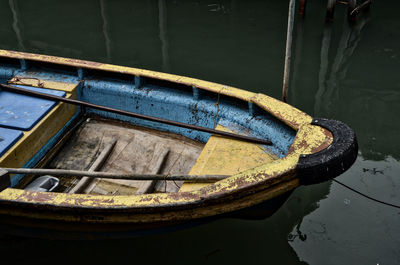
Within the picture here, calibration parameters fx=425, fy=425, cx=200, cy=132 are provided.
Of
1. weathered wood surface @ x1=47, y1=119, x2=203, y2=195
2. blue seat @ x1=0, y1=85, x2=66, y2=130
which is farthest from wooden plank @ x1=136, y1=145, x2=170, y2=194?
blue seat @ x1=0, y1=85, x2=66, y2=130

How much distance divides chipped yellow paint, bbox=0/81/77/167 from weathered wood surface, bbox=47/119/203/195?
0.90ft

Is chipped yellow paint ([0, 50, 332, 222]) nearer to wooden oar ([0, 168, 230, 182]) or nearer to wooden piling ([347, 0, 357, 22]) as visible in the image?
wooden oar ([0, 168, 230, 182])

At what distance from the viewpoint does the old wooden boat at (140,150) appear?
12.7ft

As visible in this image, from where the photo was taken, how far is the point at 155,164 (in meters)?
5.25

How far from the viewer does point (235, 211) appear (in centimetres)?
407

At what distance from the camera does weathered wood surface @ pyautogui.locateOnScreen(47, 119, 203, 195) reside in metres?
5.02

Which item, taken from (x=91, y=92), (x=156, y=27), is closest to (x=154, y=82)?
(x=91, y=92)

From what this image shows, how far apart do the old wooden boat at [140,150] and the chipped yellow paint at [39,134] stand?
0.04 feet

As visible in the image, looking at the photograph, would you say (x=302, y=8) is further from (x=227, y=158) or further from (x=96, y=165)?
(x=96, y=165)

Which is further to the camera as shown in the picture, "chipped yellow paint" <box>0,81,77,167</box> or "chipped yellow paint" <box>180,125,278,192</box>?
"chipped yellow paint" <box>0,81,77,167</box>

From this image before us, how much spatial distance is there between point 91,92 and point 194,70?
11.0 feet

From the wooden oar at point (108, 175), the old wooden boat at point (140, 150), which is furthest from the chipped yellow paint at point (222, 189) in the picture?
the wooden oar at point (108, 175)

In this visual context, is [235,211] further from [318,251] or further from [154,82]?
[154,82]

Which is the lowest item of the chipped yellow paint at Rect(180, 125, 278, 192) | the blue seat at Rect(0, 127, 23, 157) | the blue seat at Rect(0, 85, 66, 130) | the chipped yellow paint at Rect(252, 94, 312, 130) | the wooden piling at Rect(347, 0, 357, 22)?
the chipped yellow paint at Rect(180, 125, 278, 192)
